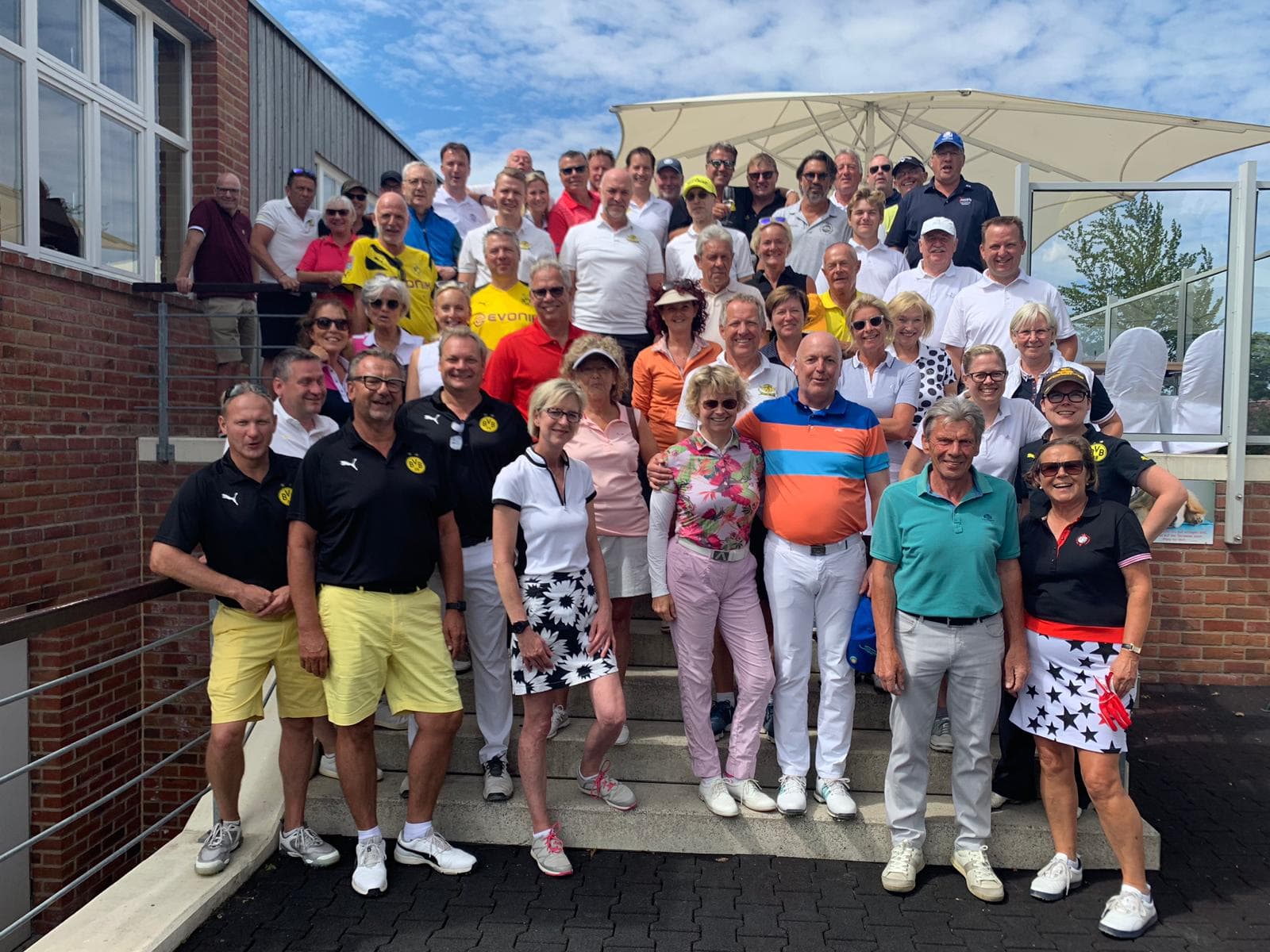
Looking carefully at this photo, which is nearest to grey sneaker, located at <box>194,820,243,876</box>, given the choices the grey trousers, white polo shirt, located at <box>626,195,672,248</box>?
the grey trousers

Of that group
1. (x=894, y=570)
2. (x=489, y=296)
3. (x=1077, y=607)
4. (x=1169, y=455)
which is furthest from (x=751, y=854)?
(x=1169, y=455)

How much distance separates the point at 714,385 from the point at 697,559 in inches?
28.6

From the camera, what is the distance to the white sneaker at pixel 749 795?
3.93 meters

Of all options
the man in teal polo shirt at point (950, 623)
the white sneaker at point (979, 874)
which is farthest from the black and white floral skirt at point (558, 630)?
the white sneaker at point (979, 874)

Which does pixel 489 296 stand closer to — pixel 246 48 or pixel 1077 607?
pixel 1077 607

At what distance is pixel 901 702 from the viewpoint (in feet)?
12.1

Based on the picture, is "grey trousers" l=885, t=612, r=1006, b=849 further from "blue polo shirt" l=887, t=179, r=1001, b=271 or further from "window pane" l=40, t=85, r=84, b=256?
"window pane" l=40, t=85, r=84, b=256

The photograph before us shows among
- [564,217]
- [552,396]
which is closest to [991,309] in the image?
[552,396]

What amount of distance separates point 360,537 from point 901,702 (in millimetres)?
2196

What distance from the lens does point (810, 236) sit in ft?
20.6

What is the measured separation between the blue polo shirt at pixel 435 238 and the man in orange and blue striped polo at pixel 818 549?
334 cm

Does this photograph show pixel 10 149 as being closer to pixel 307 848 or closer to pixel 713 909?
pixel 307 848

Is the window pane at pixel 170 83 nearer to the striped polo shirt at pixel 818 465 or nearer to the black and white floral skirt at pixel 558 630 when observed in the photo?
the black and white floral skirt at pixel 558 630

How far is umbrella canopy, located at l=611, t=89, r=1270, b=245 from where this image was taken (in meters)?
8.56
